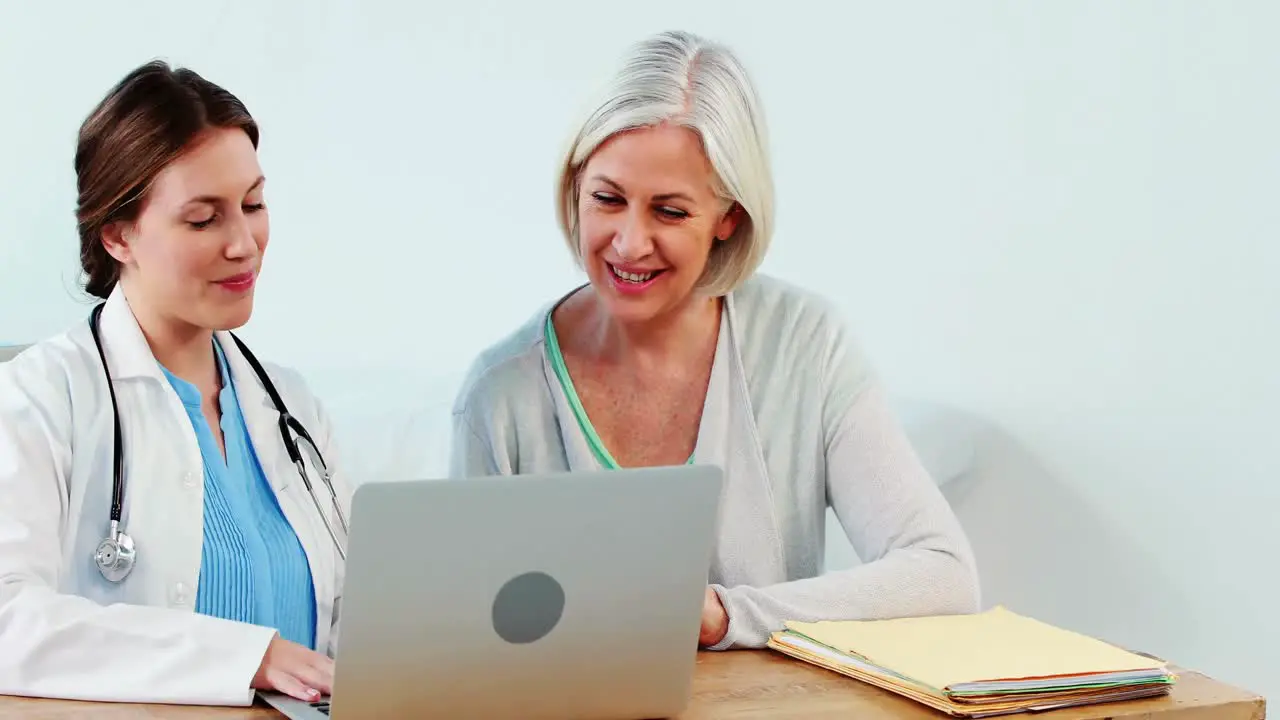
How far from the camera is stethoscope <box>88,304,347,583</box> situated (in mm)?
1665

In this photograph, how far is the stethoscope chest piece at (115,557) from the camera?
1.66 m

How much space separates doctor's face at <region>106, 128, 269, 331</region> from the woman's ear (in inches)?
26.1

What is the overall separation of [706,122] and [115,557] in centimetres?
95

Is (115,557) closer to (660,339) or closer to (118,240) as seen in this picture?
(118,240)

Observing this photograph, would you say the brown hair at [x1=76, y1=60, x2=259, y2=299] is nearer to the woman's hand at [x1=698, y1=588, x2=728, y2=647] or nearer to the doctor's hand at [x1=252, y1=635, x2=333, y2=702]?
the doctor's hand at [x1=252, y1=635, x2=333, y2=702]

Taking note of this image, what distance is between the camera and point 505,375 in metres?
2.18

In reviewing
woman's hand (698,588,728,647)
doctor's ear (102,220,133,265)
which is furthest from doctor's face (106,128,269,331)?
woman's hand (698,588,728,647)

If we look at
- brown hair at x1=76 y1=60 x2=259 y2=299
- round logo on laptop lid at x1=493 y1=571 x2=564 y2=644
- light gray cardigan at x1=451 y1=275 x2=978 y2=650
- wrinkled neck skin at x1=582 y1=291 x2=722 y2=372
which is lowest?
round logo on laptop lid at x1=493 y1=571 x2=564 y2=644

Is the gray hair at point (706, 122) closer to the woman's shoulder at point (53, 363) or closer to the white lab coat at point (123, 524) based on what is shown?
the white lab coat at point (123, 524)

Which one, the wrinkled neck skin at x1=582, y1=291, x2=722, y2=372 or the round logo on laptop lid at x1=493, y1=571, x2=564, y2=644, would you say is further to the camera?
the wrinkled neck skin at x1=582, y1=291, x2=722, y2=372

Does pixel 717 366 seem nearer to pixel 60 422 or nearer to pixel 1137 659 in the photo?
pixel 1137 659

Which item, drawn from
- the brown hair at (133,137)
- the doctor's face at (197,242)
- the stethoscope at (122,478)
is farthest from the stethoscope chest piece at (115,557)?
the brown hair at (133,137)

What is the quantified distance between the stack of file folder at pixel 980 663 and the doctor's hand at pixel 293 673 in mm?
549

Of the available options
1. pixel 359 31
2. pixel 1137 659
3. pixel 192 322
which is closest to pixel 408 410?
pixel 359 31
